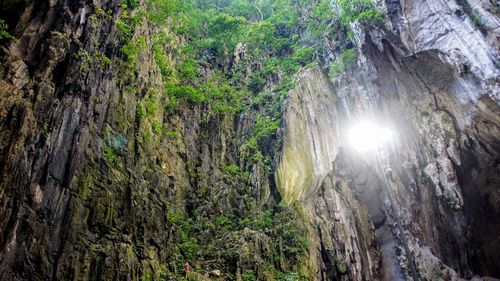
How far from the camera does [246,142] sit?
1716 centimetres

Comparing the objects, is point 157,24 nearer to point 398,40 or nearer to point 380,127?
point 398,40

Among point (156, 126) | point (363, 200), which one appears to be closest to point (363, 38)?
point (363, 200)

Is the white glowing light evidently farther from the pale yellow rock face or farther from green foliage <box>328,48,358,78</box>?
green foliage <box>328,48,358,78</box>

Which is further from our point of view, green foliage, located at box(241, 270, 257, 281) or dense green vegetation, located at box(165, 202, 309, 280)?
dense green vegetation, located at box(165, 202, 309, 280)

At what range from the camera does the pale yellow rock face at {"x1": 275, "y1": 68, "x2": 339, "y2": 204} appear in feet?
51.9

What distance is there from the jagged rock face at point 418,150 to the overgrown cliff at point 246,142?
7cm

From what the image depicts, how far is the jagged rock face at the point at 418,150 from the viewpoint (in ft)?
47.9

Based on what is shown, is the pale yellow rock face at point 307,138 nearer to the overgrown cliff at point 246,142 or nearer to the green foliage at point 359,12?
the overgrown cliff at point 246,142

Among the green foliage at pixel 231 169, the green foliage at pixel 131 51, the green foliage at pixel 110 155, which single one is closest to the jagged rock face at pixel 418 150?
the green foliage at pixel 231 169

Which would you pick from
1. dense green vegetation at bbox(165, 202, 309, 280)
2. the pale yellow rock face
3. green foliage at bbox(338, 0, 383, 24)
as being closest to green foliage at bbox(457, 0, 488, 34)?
green foliage at bbox(338, 0, 383, 24)

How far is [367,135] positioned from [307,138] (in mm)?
3470

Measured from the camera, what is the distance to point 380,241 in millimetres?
19109

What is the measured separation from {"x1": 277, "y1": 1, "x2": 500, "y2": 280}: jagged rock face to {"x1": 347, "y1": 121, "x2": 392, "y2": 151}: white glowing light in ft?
1.38

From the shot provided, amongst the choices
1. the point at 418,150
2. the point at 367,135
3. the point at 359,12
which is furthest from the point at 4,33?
the point at 418,150
